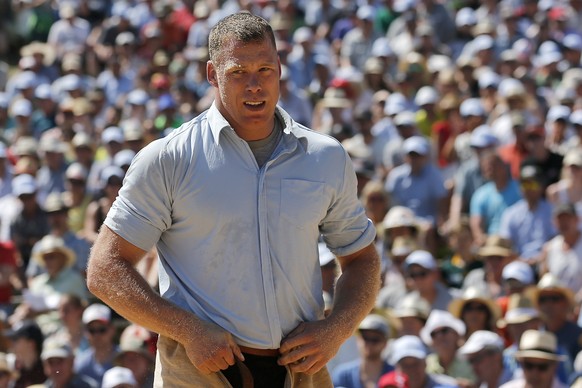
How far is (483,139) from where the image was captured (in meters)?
12.5

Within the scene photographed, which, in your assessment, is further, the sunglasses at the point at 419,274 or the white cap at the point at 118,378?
the sunglasses at the point at 419,274

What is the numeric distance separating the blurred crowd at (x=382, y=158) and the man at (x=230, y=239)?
393cm

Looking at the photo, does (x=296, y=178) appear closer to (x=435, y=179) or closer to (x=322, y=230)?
(x=322, y=230)

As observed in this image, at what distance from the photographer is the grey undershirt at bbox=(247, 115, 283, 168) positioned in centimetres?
403

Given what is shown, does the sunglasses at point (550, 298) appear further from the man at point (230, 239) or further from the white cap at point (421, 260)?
the man at point (230, 239)

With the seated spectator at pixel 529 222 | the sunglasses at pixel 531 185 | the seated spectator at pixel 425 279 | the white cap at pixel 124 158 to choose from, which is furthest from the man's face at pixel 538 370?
the white cap at pixel 124 158

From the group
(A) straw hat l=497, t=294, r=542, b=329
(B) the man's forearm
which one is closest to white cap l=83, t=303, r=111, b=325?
A: (A) straw hat l=497, t=294, r=542, b=329

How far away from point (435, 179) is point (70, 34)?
8.53 metres

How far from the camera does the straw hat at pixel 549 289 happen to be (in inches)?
383

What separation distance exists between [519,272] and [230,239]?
21.1ft

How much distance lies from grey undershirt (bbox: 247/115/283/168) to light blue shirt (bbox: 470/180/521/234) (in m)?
8.08

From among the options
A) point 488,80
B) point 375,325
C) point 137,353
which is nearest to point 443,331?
point 375,325

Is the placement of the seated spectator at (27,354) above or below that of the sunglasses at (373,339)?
below

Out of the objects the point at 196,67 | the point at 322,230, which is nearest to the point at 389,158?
the point at 196,67
